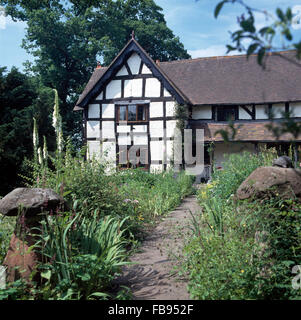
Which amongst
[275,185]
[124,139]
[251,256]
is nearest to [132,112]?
[124,139]

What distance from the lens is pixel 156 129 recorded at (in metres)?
14.9

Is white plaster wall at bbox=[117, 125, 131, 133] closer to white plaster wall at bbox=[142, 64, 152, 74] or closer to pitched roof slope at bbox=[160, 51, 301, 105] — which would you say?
white plaster wall at bbox=[142, 64, 152, 74]

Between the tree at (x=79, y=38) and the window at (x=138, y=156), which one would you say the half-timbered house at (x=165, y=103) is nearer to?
the window at (x=138, y=156)

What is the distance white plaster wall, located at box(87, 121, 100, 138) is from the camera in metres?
15.9

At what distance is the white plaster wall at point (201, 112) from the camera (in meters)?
15.4

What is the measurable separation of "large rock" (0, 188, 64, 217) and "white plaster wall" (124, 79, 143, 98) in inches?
494

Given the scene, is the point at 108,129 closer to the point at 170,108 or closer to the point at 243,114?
the point at 170,108

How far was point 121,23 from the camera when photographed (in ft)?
82.6

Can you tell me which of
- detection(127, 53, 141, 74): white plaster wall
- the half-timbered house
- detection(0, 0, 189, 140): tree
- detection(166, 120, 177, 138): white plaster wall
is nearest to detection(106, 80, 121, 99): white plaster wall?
the half-timbered house

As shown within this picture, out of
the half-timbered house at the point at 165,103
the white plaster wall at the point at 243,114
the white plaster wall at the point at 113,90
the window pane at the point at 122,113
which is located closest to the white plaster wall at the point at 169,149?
the half-timbered house at the point at 165,103

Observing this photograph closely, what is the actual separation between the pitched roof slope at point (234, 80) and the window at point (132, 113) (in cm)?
233

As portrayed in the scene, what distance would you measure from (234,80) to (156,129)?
473 centimetres
